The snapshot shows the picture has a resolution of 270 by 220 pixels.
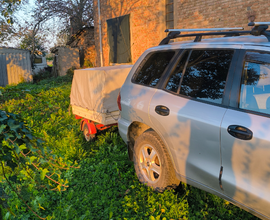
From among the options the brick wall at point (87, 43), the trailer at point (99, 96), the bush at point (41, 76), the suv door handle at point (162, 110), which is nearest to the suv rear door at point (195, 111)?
the suv door handle at point (162, 110)

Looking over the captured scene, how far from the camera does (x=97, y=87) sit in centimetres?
552

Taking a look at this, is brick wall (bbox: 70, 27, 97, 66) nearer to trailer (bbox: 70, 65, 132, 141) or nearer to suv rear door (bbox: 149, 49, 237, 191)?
trailer (bbox: 70, 65, 132, 141)

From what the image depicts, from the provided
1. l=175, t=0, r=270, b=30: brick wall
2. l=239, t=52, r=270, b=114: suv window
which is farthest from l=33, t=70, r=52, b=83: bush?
l=239, t=52, r=270, b=114: suv window

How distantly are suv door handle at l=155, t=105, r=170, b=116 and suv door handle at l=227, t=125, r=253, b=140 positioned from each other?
0.86 metres

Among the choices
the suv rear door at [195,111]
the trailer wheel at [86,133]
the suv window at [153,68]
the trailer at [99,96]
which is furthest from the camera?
the trailer wheel at [86,133]

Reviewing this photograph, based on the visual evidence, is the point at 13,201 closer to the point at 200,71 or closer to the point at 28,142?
the point at 28,142

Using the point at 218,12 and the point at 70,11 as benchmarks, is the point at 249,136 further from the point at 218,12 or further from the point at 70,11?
the point at 70,11

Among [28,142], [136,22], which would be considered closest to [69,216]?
[28,142]

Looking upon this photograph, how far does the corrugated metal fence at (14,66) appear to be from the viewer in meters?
17.8

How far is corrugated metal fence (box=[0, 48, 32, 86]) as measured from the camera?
58.5 ft

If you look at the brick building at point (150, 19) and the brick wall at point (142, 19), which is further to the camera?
the brick wall at point (142, 19)

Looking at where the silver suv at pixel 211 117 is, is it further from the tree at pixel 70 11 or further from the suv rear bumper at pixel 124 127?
the tree at pixel 70 11

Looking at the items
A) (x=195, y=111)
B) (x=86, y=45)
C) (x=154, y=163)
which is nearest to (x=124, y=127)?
(x=154, y=163)

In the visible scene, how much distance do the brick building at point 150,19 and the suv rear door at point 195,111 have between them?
19.0ft
